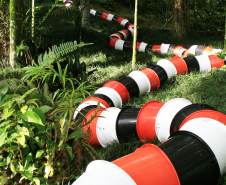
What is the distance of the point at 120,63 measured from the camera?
5551mm

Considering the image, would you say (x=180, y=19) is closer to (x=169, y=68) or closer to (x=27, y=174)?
(x=169, y=68)

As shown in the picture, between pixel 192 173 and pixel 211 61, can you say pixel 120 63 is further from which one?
pixel 192 173

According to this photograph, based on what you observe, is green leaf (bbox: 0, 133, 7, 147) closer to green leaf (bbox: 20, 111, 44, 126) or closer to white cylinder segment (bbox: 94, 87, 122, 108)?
green leaf (bbox: 20, 111, 44, 126)

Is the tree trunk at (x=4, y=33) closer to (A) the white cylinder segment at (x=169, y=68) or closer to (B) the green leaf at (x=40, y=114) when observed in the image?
(B) the green leaf at (x=40, y=114)

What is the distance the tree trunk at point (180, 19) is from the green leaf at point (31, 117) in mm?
6881

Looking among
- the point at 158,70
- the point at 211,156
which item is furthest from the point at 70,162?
the point at 158,70

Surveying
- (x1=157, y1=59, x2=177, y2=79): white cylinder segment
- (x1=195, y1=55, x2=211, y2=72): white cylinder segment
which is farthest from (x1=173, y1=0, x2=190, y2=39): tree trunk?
Answer: (x1=157, y1=59, x2=177, y2=79): white cylinder segment

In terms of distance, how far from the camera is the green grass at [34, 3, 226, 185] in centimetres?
285

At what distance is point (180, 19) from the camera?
23.9 ft

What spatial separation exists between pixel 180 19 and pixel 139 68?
346 cm

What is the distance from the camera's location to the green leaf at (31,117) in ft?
4.27

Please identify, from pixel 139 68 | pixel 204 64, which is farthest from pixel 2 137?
pixel 204 64

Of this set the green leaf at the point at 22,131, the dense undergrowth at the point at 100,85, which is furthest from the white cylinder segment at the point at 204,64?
the green leaf at the point at 22,131

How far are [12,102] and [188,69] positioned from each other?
143 inches
